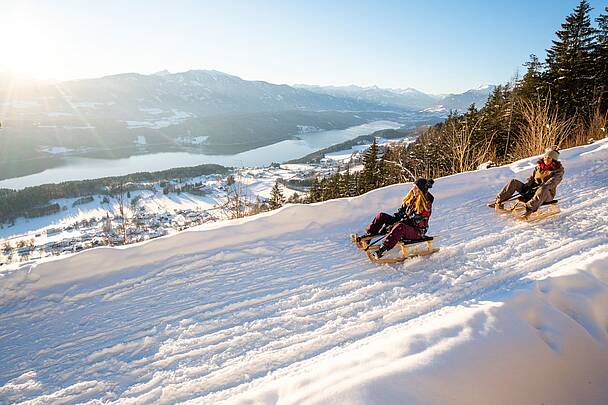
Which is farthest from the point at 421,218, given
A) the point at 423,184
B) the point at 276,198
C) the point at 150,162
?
the point at 150,162

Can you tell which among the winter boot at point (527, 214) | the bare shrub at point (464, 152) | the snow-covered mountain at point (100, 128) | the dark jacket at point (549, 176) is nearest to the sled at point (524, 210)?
the winter boot at point (527, 214)

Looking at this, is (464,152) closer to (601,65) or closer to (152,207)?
(601,65)

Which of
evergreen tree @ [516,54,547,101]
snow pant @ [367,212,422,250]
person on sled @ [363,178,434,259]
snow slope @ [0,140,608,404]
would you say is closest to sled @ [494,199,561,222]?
snow slope @ [0,140,608,404]

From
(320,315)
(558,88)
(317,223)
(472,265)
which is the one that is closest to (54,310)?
(320,315)

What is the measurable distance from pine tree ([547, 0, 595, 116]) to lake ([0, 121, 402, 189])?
6422 centimetres

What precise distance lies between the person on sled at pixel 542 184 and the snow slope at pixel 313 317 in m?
0.36

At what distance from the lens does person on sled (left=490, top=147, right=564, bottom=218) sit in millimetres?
4840

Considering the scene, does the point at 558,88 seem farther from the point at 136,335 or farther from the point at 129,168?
the point at 129,168

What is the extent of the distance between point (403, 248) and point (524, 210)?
2715mm

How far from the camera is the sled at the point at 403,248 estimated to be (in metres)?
4.12

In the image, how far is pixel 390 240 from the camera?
13.3 feet

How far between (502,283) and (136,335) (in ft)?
13.0

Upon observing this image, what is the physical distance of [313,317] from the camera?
3.17 meters

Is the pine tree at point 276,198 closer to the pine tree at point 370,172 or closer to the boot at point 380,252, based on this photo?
the pine tree at point 370,172
